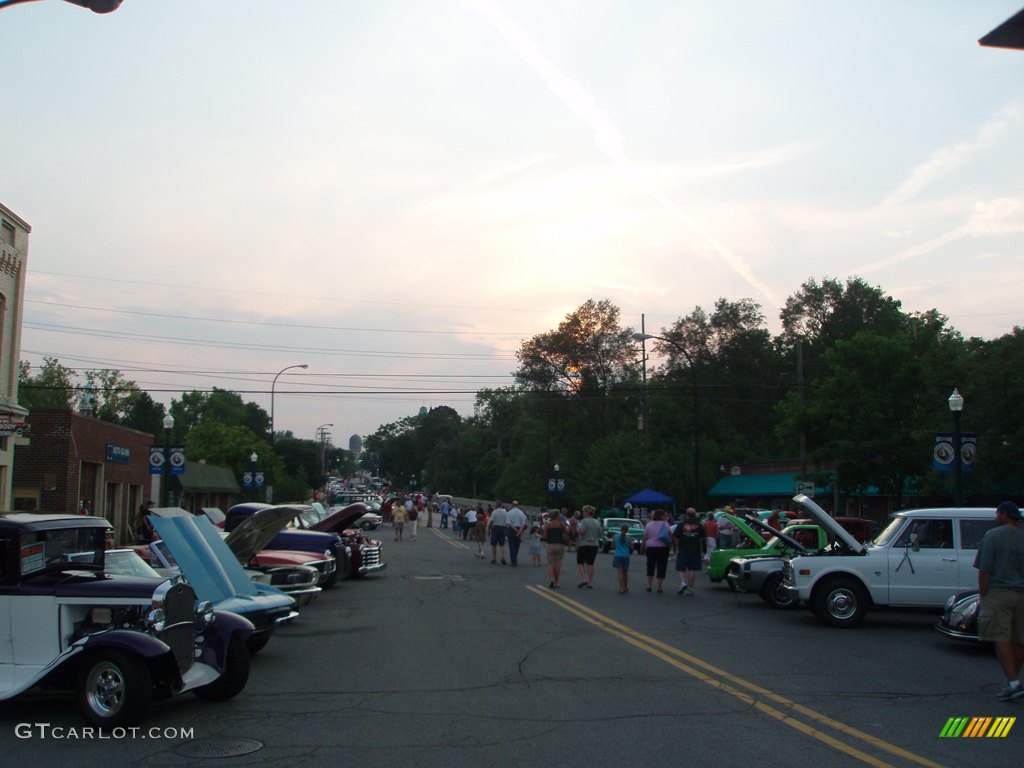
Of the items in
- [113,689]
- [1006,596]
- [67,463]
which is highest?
[67,463]

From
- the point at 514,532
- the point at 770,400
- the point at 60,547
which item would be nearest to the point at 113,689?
the point at 60,547

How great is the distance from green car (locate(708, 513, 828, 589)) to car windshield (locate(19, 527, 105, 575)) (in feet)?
41.3

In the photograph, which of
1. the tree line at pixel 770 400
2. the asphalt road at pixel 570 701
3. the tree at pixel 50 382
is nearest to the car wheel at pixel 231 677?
the asphalt road at pixel 570 701

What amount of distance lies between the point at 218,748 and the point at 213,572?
3.36m

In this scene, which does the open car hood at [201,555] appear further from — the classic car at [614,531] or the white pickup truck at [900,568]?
the classic car at [614,531]

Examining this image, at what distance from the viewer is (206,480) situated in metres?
53.6

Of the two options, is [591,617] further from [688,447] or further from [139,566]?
[688,447]

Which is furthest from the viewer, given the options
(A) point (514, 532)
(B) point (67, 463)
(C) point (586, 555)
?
(B) point (67, 463)

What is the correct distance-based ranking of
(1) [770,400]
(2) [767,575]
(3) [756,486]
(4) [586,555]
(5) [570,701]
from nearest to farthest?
(5) [570,701]
(2) [767,575]
(4) [586,555]
(3) [756,486]
(1) [770,400]

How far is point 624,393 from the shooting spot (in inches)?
2709

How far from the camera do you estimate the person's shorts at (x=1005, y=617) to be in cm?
900

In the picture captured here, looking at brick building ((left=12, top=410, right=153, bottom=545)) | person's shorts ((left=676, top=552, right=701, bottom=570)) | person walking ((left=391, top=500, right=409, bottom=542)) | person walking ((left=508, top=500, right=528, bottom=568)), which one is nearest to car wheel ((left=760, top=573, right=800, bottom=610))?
person's shorts ((left=676, top=552, right=701, bottom=570))

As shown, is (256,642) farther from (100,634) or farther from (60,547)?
(100,634)

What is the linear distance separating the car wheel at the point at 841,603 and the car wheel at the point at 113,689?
34.4ft
